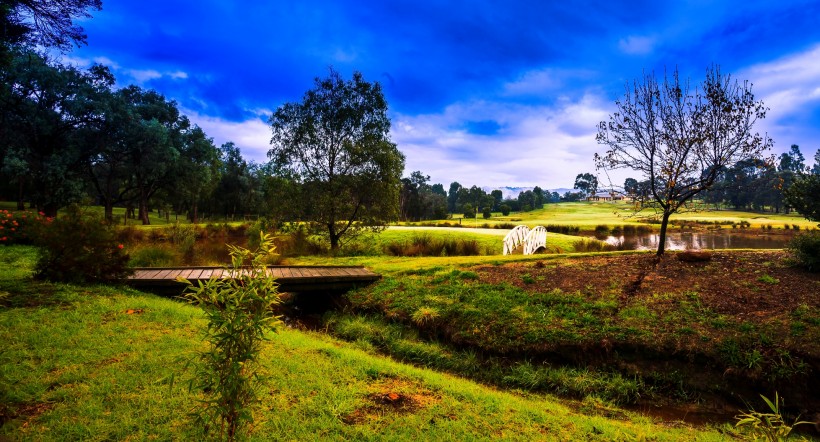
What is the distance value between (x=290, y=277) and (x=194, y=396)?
594 centimetres

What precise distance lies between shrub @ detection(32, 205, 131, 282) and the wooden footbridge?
77cm

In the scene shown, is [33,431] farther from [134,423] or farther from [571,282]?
[571,282]

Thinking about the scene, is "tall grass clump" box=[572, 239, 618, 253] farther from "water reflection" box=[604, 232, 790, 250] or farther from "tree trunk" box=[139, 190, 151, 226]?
"tree trunk" box=[139, 190, 151, 226]

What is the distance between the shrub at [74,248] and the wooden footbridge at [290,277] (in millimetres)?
771

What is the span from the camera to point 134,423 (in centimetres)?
361

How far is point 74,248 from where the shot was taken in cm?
884

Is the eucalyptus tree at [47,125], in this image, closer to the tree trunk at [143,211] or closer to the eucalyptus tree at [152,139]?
the eucalyptus tree at [152,139]

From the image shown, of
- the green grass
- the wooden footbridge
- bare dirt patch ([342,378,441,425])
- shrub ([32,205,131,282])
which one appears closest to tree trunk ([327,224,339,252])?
the wooden footbridge

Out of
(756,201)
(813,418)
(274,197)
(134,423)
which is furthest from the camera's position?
(756,201)

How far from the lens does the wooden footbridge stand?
9742mm

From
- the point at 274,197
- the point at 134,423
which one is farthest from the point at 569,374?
the point at 274,197

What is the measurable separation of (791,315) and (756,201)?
102 m

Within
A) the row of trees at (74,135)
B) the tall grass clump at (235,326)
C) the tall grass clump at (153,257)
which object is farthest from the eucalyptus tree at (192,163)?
the tall grass clump at (235,326)

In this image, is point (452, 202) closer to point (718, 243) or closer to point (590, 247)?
point (718, 243)
